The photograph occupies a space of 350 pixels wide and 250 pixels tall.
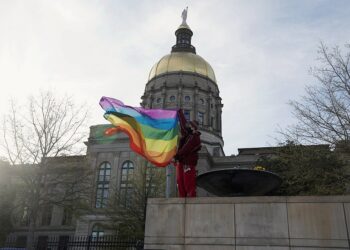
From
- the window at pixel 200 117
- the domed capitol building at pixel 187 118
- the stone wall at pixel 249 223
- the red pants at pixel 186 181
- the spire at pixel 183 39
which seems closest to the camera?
the stone wall at pixel 249 223

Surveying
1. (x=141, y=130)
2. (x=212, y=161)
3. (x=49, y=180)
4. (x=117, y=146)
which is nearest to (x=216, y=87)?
(x=212, y=161)

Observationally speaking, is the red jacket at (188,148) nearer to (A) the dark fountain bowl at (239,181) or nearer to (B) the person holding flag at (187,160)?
(B) the person holding flag at (187,160)

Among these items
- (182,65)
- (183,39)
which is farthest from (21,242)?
(183,39)

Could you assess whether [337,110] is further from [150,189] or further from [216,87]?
[216,87]

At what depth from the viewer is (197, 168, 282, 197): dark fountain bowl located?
406 inches

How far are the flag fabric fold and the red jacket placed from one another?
36cm

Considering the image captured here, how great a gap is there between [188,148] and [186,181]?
0.94 meters

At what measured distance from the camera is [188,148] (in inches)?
435

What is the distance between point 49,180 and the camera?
28.2m

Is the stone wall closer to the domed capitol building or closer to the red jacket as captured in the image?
the red jacket

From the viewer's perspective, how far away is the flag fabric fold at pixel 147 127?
1155cm

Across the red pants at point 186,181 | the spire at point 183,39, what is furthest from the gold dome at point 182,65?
the red pants at point 186,181

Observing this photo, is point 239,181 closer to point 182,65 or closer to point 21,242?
point 21,242

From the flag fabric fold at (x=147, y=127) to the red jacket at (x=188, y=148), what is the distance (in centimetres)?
36
